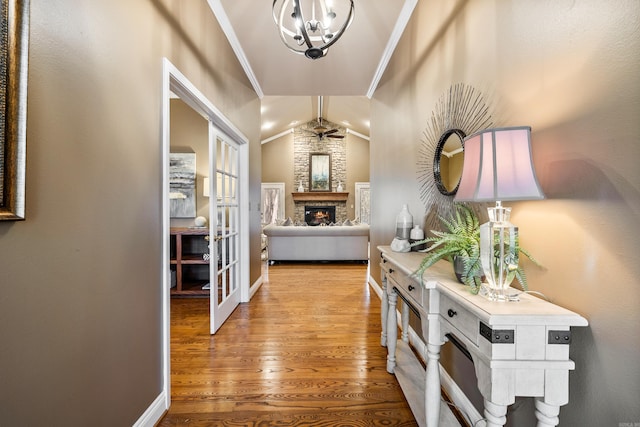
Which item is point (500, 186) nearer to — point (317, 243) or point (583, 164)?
point (583, 164)

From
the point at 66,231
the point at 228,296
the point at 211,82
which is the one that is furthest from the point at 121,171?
the point at 228,296

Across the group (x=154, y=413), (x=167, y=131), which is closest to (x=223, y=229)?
(x=167, y=131)

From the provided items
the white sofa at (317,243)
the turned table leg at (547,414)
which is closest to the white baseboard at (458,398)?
the turned table leg at (547,414)

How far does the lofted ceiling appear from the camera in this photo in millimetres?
2445

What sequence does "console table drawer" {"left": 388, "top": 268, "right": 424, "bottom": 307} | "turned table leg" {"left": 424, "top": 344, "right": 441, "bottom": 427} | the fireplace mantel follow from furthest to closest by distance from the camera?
the fireplace mantel → "console table drawer" {"left": 388, "top": 268, "right": 424, "bottom": 307} → "turned table leg" {"left": 424, "top": 344, "right": 441, "bottom": 427}

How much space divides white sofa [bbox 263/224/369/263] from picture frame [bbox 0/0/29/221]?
4788mm

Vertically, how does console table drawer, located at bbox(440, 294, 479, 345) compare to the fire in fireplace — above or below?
below

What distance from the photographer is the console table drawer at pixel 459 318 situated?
967 millimetres

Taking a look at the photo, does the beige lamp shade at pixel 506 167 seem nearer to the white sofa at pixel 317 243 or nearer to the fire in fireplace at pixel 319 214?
the white sofa at pixel 317 243

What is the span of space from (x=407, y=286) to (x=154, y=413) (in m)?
1.54

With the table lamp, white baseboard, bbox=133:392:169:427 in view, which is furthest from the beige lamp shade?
white baseboard, bbox=133:392:169:427

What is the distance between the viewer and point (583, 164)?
0.91m

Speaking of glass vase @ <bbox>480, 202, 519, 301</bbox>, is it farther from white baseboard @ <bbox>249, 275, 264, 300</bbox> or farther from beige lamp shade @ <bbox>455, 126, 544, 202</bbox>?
white baseboard @ <bbox>249, 275, 264, 300</bbox>

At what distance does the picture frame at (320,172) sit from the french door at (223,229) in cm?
674
